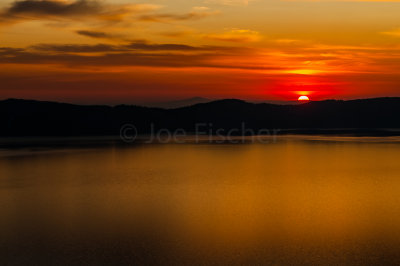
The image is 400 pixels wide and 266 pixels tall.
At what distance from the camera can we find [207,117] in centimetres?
14988

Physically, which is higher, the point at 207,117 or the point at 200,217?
the point at 207,117

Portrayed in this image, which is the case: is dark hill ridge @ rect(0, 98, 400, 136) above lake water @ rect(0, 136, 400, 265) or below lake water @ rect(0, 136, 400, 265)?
above

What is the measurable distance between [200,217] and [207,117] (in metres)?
135

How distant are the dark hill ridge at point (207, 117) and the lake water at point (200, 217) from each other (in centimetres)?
7550

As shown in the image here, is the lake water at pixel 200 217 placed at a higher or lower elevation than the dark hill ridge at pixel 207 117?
lower

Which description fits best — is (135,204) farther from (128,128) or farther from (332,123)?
(332,123)

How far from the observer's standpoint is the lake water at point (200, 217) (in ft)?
37.2

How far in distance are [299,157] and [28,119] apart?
280 feet

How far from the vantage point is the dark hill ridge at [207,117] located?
10975 cm

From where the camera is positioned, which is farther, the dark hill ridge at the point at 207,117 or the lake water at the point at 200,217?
the dark hill ridge at the point at 207,117

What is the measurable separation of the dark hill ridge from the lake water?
75501mm

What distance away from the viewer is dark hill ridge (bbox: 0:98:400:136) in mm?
109750

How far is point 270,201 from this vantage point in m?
17.9

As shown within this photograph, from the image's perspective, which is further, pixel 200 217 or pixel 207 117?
pixel 207 117
